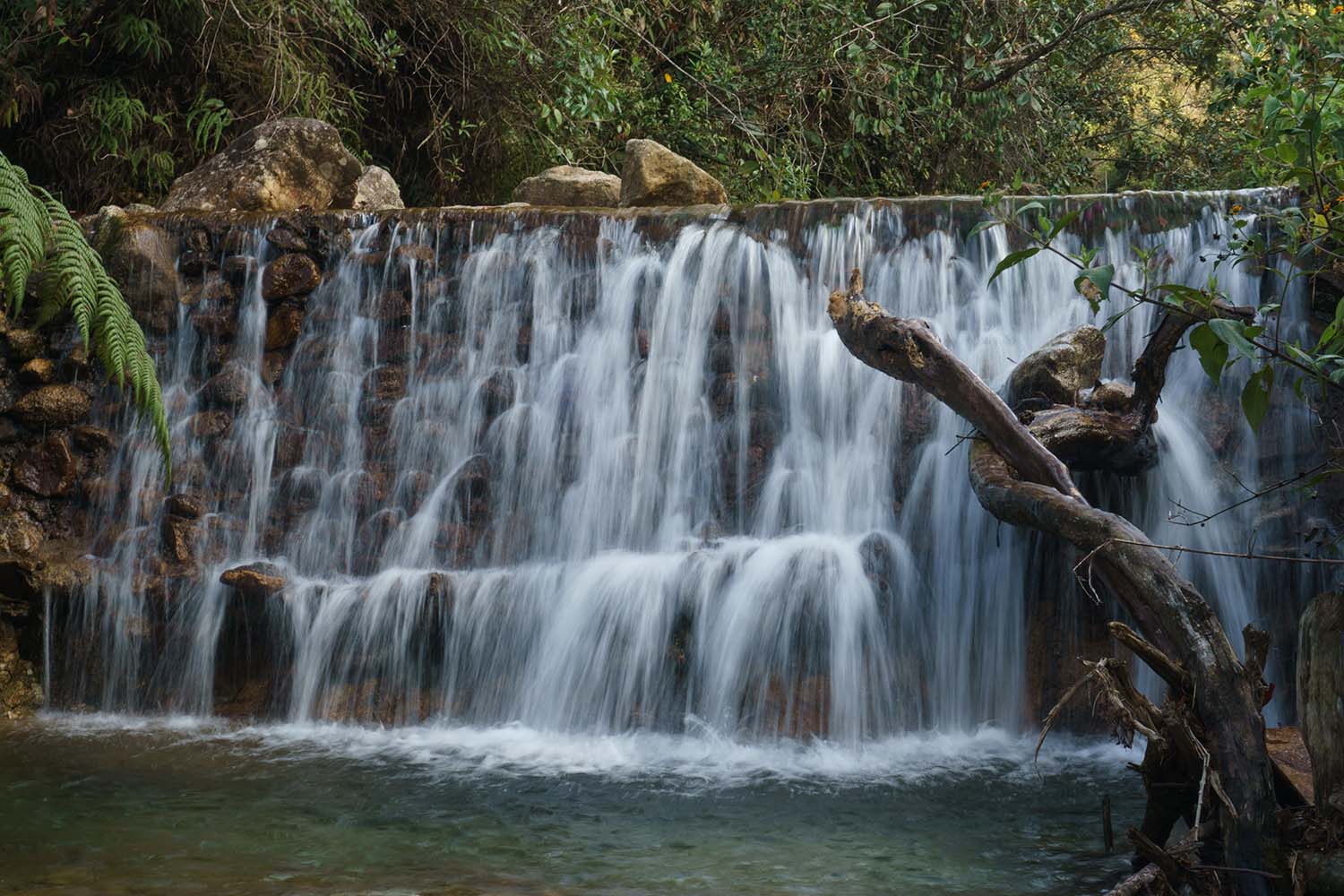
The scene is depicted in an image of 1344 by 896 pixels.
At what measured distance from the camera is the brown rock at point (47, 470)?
6328 millimetres

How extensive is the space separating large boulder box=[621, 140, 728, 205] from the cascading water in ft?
2.72

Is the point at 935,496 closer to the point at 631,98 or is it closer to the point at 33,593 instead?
the point at 33,593

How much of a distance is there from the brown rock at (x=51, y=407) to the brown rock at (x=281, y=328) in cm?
97

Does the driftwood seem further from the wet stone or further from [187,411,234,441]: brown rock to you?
the wet stone

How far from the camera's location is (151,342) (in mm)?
6910

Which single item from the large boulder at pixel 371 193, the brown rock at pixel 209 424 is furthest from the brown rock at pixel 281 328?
the large boulder at pixel 371 193

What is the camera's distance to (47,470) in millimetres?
6375

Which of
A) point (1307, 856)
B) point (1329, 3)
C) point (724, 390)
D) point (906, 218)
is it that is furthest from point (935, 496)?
point (1329, 3)

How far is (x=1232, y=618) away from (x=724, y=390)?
2524 mm

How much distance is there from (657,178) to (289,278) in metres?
2.23

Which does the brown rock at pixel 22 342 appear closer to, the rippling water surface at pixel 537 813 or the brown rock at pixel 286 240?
the brown rock at pixel 286 240

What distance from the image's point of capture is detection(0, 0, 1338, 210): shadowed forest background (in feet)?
28.7

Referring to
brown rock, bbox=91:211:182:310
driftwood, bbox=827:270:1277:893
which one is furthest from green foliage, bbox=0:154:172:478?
driftwood, bbox=827:270:1277:893

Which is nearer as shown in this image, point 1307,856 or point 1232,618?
point 1307,856
